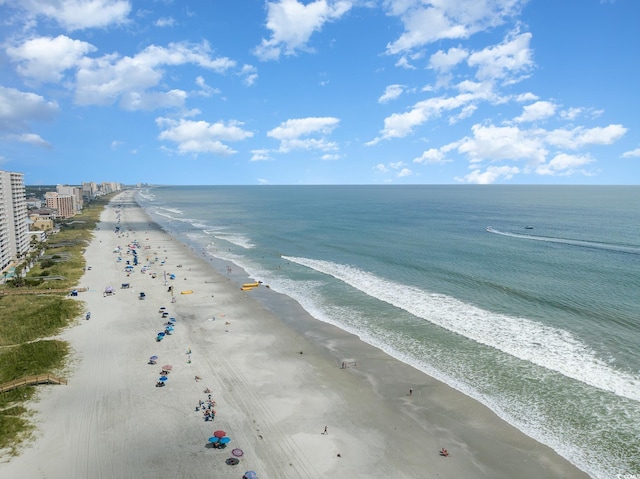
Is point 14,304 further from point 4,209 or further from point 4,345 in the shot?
point 4,209

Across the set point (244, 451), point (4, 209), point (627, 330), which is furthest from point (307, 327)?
point (4, 209)

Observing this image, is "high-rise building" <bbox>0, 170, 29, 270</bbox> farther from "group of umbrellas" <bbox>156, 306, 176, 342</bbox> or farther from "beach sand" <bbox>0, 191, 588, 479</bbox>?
"group of umbrellas" <bbox>156, 306, 176, 342</bbox>

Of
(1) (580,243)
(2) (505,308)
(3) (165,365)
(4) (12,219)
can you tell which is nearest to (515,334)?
(2) (505,308)

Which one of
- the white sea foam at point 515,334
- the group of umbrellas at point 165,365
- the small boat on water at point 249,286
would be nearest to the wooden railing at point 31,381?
the group of umbrellas at point 165,365

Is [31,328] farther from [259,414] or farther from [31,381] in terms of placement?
[259,414]

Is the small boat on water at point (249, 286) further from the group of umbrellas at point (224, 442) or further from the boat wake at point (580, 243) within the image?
the boat wake at point (580, 243)

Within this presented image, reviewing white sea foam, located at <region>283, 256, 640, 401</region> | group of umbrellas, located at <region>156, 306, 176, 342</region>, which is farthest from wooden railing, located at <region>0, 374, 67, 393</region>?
white sea foam, located at <region>283, 256, 640, 401</region>

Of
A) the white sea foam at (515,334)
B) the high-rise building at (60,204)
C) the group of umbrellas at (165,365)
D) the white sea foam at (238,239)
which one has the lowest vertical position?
the group of umbrellas at (165,365)
